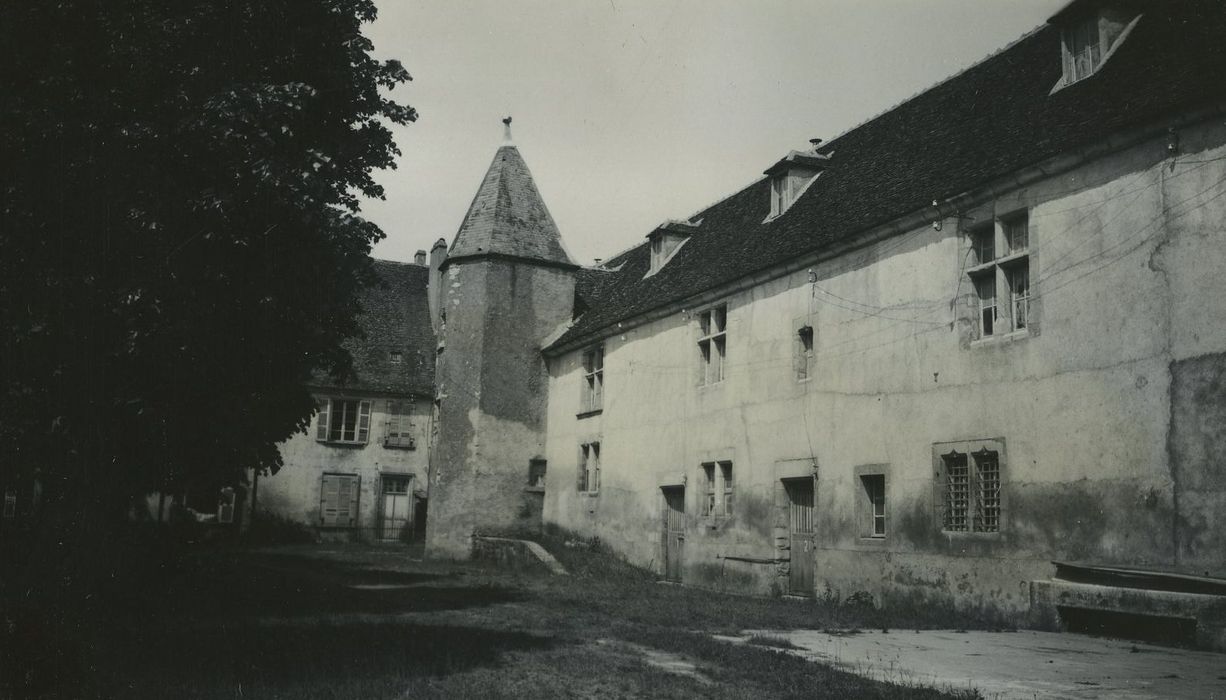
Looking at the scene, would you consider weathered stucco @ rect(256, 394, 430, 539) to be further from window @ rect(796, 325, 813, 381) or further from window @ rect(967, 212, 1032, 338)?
window @ rect(967, 212, 1032, 338)

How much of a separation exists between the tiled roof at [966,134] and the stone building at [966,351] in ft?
0.20

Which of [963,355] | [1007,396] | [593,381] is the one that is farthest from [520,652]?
[593,381]

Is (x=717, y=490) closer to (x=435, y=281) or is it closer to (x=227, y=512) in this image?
(x=227, y=512)

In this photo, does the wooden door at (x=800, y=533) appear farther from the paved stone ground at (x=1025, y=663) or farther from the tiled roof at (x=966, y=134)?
the paved stone ground at (x=1025, y=663)

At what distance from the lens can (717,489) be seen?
20109mm

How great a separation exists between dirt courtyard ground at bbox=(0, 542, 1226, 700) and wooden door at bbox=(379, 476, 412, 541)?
69.1 feet

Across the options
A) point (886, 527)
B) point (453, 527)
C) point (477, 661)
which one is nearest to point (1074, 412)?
point (886, 527)

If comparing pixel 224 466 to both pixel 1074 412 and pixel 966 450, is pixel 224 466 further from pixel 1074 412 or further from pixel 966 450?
pixel 1074 412

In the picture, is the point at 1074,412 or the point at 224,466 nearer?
the point at 1074,412

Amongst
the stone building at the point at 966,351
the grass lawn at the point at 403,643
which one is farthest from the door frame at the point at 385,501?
the grass lawn at the point at 403,643

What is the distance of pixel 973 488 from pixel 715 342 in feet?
26.4

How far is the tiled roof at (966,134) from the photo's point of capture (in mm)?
12195

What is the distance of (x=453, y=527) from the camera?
2708cm

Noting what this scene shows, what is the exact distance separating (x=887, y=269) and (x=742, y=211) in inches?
307
